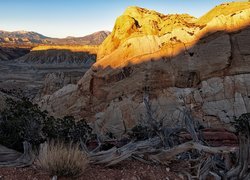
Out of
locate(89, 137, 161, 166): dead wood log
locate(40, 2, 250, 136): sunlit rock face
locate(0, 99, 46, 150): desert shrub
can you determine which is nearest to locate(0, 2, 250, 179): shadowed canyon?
locate(40, 2, 250, 136): sunlit rock face

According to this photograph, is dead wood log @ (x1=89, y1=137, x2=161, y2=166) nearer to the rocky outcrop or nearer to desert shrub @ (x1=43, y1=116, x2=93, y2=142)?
desert shrub @ (x1=43, y1=116, x2=93, y2=142)

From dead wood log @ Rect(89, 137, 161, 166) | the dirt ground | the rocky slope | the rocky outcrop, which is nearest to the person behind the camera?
the dirt ground

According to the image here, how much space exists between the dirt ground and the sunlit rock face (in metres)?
12.7

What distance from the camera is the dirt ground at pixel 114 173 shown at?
7477 millimetres

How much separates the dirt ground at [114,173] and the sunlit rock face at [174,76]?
41.6ft

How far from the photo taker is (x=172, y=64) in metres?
24.3

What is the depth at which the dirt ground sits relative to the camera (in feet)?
24.5

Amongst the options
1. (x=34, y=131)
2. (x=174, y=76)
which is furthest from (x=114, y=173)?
(x=174, y=76)

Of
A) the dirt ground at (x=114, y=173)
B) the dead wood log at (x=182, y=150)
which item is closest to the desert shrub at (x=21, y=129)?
the dirt ground at (x=114, y=173)

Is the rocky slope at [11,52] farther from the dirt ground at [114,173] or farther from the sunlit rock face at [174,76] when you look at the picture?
the dirt ground at [114,173]

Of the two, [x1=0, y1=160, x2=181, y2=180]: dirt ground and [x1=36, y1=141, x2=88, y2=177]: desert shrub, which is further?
[x1=0, y1=160, x2=181, y2=180]: dirt ground

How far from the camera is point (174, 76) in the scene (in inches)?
941

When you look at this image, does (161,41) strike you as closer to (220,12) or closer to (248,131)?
(220,12)

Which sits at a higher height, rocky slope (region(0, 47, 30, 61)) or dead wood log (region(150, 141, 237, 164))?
dead wood log (region(150, 141, 237, 164))
